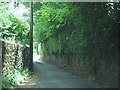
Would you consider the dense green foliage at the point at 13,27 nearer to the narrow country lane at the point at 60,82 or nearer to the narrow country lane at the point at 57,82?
the narrow country lane at the point at 57,82

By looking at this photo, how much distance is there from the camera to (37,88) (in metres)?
8.14

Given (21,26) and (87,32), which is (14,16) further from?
(87,32)

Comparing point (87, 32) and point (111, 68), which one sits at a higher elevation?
point (87, 32)

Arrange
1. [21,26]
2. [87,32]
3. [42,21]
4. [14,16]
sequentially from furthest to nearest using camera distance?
[42,21] → [21,26] → [14,16] → [87,32]

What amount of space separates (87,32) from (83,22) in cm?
67

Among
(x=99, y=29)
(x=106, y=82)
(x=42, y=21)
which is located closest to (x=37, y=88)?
(x=106, y=82)

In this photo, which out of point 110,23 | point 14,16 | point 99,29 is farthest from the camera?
point 14,16

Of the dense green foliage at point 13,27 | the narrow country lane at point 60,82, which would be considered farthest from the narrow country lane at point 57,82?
the dense green foliage at point 13,27

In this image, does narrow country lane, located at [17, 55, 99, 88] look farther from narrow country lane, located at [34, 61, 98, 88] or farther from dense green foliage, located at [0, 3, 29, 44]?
dense green foliage, located at [0, 3, 29, 44]

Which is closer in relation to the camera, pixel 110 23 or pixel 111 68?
pixel 110 23

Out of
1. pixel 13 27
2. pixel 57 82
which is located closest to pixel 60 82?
pixel 57 82

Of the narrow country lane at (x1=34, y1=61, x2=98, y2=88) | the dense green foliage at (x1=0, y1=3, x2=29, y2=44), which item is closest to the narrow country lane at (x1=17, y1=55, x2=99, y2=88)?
the narrow country lane at (x1=34, y1=61, x2=98, y2=88)

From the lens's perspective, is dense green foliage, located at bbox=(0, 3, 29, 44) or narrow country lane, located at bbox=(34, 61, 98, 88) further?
dense green foliage, located at bbox=(0, 3, 29, 44)

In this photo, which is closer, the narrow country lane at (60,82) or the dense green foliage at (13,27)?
the narrow country lane at (60,82)
